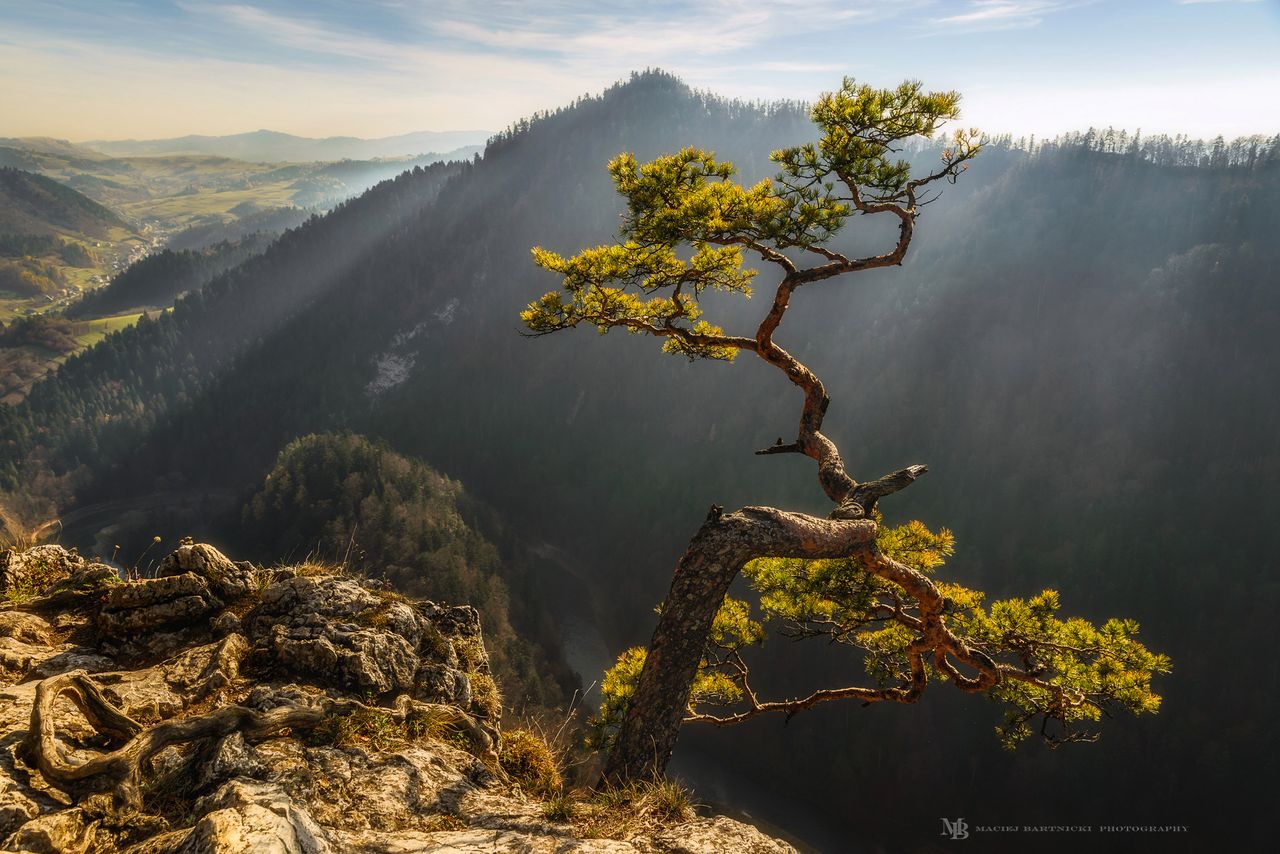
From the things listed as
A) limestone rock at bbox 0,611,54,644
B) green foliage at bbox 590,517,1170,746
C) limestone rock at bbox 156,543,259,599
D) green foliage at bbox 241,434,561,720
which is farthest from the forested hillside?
limestone rock at bbox 0,611,54,644

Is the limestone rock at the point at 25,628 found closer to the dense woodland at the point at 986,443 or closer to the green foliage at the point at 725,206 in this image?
the green foliage at the point at 725,206

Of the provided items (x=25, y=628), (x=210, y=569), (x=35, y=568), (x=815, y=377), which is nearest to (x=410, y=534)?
(x=35, y=568)

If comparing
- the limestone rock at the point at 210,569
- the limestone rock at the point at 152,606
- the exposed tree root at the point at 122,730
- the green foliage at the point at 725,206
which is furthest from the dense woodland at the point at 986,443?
the exposed tree root at the point at 122,730

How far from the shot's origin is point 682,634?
8070 millimetres

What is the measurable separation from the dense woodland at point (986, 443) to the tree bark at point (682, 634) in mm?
91771

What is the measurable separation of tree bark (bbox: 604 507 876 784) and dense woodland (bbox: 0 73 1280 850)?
91.8 metres

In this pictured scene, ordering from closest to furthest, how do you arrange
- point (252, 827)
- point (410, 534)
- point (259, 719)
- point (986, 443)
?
point (252, 827) < point (259, 719) < point (410, 534) < point (986, 443)

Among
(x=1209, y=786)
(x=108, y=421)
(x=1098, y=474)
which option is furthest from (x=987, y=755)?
(x=108, y=421)

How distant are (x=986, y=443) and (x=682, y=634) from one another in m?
150

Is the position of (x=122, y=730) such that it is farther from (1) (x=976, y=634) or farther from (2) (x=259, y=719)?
(1) (x=976, y=634)

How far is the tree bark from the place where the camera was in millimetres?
7957

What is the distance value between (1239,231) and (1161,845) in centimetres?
13676

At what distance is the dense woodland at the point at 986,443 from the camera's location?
296ft

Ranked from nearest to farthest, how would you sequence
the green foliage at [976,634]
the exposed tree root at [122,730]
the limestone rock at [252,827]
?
the limestone rock at [252,827]
the exposed tree root at [122,730]
the green foliage at [976,634]
